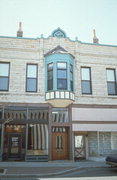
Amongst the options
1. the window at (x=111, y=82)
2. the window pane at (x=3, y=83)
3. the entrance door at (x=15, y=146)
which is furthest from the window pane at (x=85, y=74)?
the entrance door at (x=15, y=146)

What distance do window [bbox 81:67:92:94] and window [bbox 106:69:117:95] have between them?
1.76 metres

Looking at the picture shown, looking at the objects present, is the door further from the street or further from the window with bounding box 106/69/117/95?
the window with bounding box 106/69/117/95

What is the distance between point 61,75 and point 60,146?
5.51 m

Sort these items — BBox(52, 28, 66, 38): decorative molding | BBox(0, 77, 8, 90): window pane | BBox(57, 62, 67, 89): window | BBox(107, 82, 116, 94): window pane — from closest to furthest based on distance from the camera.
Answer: BBox(57, 62, 67, 89): window < BBox(0, 77, 8, 90): window pane < BBox(52, 28, 66, 38): decorative molding < BBox(107, 82, 116, 94): window pane

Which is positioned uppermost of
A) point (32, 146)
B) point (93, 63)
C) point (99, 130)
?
point (93, 63)

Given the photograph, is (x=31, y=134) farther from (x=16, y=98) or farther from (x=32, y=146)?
(x=16, y=98)

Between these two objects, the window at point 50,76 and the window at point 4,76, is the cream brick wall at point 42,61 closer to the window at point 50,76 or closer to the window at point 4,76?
the window at point 4,76

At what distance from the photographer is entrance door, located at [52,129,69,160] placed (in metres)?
15.8

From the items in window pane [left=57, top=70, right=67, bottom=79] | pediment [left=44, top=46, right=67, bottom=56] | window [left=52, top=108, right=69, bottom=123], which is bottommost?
window [left=52, top=108, right=69, bottom=123]

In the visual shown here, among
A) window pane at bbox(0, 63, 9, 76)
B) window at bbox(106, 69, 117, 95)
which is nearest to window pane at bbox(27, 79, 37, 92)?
window pane at bbox(0, 63, 9, 76)

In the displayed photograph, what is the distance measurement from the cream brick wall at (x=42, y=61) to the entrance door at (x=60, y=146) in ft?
9.52

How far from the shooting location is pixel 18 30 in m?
18.5

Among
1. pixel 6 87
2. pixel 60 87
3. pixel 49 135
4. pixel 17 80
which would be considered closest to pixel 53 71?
pixel 60 87

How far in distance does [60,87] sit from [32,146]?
4857mm
